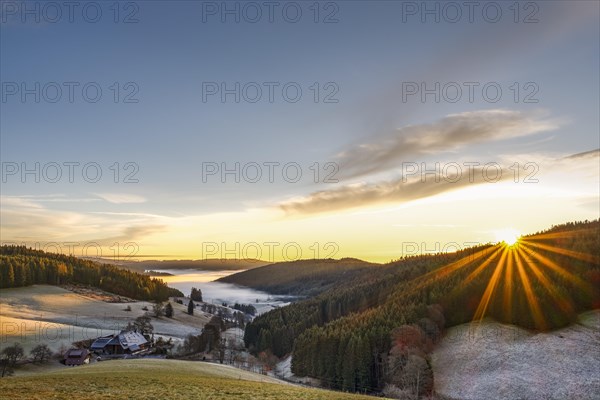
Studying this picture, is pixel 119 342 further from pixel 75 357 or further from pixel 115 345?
pixel 75 357

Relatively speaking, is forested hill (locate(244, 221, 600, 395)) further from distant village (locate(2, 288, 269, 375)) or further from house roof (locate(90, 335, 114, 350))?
house roof (locate(90, 335, 114, 350))


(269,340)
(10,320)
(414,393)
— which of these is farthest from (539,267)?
(10,320)

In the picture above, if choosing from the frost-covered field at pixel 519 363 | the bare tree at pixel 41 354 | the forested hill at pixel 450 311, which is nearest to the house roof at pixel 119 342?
the bare tree at pixel 41 354

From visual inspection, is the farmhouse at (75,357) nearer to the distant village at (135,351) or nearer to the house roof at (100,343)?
the distant village at (135,351)

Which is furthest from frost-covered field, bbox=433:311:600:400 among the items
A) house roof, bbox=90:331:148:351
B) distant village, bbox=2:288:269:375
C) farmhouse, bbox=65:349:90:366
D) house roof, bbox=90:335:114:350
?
house roof, bbox=90:335:114:350

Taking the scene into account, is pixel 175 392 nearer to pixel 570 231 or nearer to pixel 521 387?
pixel 521 387

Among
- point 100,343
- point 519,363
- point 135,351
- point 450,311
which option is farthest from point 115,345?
point 519,363

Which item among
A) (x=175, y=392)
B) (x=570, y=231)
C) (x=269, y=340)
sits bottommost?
(x=269, y=340)
